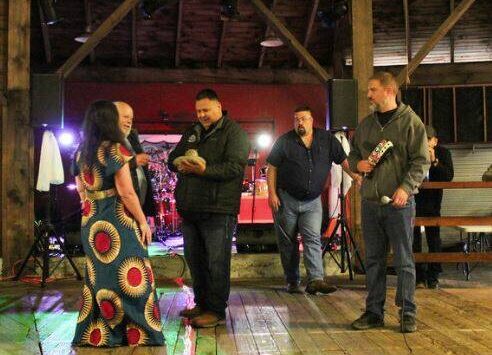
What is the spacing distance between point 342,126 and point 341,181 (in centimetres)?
68

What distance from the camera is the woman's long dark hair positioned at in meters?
3.54

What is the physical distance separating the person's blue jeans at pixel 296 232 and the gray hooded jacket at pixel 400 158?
163 centimetres

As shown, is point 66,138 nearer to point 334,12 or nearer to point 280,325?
point 334,12

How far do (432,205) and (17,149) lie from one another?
4.77 m

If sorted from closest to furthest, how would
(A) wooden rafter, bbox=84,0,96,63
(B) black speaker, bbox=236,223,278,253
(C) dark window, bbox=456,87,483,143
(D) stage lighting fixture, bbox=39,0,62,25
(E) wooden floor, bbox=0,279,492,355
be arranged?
(E) wooden floor, bbox=0,279,492,355 < (B) black speaker, bbox=236,223,278,253 < (D) stage lighting fixture, bbox=39,0,62,25 < (A) wooden rafter, bbox=84,0,96,63 < (C) dark window, bbox=456,87,483,143

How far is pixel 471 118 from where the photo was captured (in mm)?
11328

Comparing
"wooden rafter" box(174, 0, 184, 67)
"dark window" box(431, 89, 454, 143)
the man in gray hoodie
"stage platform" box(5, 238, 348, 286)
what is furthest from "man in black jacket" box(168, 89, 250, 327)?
"dark window" box(431, 89, 454, 143)

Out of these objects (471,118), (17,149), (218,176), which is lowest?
(218,176)

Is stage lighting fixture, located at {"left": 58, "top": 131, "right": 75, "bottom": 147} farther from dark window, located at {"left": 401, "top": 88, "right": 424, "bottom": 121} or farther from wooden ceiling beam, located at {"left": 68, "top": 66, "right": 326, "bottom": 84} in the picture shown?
dark window, located at {"left": 401, "top": 88, "right": 424, "bottom": 121}

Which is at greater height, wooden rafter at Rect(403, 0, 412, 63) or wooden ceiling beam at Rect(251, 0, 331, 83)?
wooden rafter at Rect(403, 0, 412, 63)

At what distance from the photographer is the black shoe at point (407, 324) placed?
13.2 feet

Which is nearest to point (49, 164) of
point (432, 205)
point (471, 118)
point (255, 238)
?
point (255, 238)

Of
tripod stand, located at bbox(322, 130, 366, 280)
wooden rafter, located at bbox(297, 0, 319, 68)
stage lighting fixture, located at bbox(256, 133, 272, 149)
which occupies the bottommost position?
tripod stand, located at bbox(322, 130, 366, 280)

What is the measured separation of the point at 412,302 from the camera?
13.4ft
